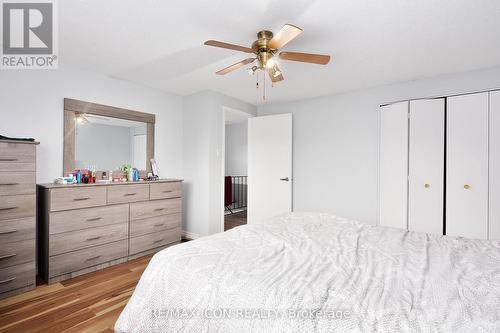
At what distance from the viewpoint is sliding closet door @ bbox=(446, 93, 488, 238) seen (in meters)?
2.62

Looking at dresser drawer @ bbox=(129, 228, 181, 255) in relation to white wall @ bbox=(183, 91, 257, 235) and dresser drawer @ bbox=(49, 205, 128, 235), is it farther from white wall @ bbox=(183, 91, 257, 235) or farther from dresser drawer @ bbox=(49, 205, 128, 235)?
white wall @ bbox=(183, 91, 257, 235)

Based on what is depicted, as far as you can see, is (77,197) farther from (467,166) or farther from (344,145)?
(467,166)

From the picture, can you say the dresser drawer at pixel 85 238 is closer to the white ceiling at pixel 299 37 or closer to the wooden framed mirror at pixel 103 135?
the wooden framed mirror at pixel 103 135

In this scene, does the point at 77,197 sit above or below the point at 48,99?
below

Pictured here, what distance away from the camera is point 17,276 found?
85.9 inches

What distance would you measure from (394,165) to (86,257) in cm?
371

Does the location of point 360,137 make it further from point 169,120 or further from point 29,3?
point 29,3

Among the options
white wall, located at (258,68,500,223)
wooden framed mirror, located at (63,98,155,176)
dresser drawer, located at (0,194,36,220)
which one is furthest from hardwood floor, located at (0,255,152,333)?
white wall, located at (258,68,500,223)

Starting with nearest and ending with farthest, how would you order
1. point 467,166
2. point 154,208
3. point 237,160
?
point 467,166 < point 154,208 < point 237,160

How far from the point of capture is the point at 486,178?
261cm

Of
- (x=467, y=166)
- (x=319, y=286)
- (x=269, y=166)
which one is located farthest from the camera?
(x=269, y=166)

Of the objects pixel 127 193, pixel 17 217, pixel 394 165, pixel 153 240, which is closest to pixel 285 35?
pixel 394 165

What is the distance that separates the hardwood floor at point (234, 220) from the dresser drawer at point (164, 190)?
5.13 ft

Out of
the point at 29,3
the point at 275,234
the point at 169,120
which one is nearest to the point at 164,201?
the point at 169,120
